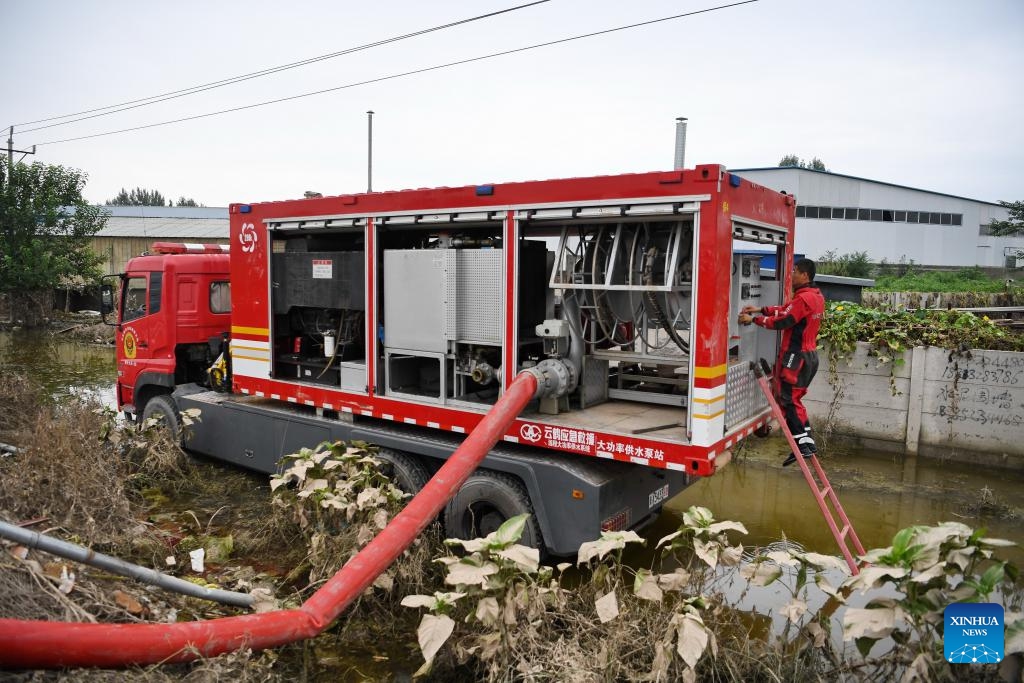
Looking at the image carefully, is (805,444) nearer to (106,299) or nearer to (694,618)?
(694,618)

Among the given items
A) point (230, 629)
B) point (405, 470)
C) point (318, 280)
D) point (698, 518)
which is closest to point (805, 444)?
point (698, 518)

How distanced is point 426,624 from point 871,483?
20.5ft

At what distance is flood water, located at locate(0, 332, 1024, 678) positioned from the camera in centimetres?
646

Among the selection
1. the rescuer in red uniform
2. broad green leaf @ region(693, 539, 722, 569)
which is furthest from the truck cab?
broad green leaf @ region(693, 539, 722, 569)

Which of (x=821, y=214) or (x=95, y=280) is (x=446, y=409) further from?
(x=821, y=214)

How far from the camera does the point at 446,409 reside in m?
5.81

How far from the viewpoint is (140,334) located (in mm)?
8562

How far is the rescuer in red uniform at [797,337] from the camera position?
5402mm

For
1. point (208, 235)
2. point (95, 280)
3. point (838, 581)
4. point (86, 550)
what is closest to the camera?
point (86, 550)

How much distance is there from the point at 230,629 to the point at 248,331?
Answer: 4.32 meters

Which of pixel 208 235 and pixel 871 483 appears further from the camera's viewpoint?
pixel 208 235

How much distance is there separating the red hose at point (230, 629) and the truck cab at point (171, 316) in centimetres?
487

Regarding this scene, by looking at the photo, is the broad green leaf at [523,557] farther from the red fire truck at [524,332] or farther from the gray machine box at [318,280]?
the gray machine box at [318,280]

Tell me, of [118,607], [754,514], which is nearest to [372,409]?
[118,607]
